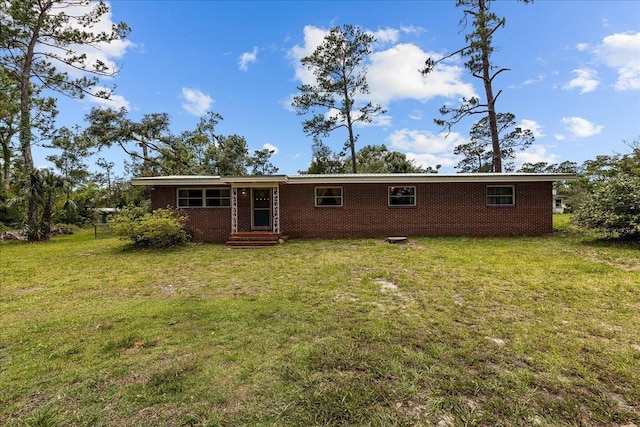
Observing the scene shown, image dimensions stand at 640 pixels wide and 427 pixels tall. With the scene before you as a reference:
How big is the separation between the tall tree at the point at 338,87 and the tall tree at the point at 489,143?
8631 mm

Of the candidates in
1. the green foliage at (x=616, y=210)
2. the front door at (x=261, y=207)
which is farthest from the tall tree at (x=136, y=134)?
the green foliage at (x=616, y=210)

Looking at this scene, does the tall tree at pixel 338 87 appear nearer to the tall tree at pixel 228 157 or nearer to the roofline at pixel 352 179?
the tall tree at pixel 228 157

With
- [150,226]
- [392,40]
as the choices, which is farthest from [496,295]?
[392,40]

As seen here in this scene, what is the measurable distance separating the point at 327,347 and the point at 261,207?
10.1 meters

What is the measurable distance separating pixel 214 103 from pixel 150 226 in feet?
62.3

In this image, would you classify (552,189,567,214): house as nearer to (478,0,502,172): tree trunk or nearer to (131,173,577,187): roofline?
(478,0,502,172): tree trunk

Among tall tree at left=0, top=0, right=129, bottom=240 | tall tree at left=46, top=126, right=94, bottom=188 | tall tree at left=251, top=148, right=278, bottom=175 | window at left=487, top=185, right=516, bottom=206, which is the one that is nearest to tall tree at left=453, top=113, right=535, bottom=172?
window at left=487, top=185, right=516, bottom=206

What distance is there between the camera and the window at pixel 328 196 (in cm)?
1234

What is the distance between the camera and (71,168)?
2609 centimetres

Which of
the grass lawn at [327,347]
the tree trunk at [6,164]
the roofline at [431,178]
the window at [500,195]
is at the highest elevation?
the tree trunk at [6,164]

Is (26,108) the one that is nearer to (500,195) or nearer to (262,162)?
(262,162)

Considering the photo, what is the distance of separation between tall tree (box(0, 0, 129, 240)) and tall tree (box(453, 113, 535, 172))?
22569 mm

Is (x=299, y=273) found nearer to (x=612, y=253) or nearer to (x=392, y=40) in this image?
(x=612, y=253)

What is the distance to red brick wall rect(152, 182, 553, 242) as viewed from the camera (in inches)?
471
